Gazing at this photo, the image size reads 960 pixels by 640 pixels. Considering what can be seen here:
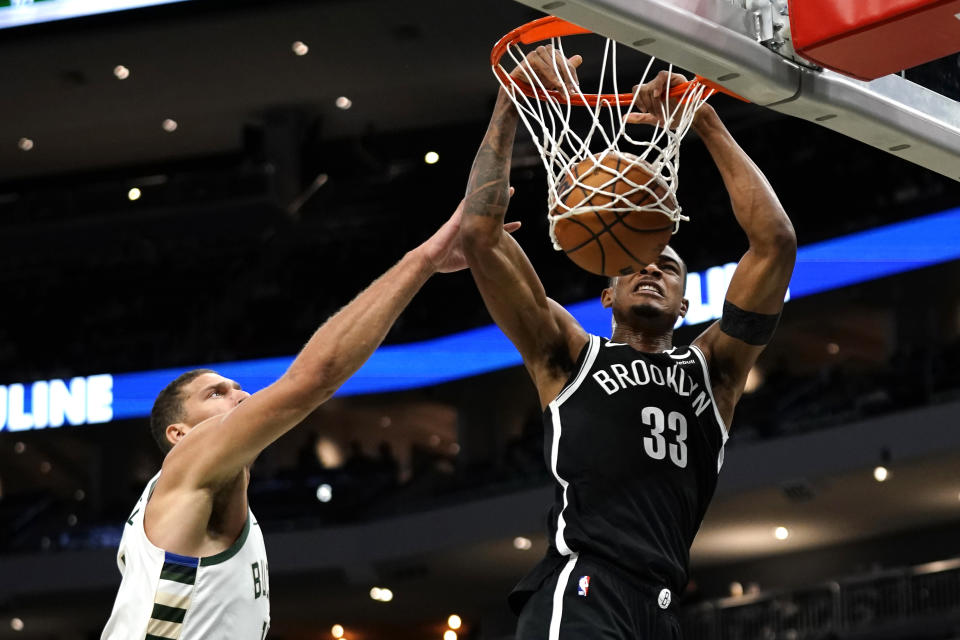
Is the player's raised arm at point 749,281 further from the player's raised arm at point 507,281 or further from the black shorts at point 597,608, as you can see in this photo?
the black shorts at point 597,608

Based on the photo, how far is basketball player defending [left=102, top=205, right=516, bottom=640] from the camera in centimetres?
368

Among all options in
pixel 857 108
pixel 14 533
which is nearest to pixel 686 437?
pixel 857 108

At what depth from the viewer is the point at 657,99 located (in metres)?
4.28

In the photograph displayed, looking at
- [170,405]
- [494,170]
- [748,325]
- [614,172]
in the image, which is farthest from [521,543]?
[614,172]

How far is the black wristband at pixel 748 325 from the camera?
414 centimetres

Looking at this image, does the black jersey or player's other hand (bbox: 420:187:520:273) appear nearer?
the black jersey

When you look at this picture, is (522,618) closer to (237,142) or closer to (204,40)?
(204,40)

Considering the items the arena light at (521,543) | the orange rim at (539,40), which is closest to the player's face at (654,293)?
the orange rim at (539,40)

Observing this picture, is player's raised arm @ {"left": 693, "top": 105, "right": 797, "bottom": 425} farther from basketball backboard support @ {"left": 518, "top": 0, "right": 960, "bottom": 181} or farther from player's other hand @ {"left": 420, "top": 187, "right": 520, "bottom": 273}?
player's other hand @ {"left": 420, "top": 187, "right": 520, "bottom": 273}

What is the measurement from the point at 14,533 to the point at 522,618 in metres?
19.4

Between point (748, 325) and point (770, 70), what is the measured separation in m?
0.85

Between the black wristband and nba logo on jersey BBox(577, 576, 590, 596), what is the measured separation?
93cm

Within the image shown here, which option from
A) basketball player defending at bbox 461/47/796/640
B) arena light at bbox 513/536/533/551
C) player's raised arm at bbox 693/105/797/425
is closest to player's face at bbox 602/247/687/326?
basketball player defending at bbox 461/47/796/640

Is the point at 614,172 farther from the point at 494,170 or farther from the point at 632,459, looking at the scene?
the point at 632,459
